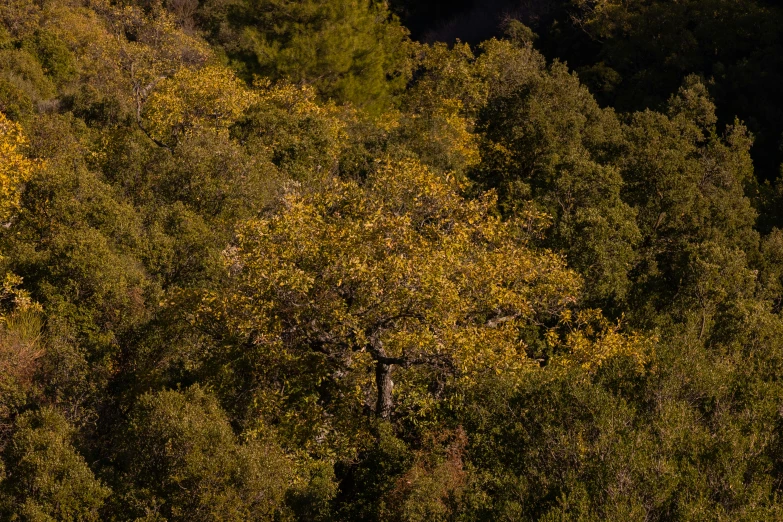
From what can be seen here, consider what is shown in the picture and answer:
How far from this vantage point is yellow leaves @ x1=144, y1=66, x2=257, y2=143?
5072 cm

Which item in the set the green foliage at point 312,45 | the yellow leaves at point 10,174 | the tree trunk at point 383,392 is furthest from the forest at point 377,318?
the green foliage at point 312,45

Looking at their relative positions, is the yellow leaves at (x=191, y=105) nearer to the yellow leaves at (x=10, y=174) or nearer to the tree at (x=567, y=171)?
the tree at (x=567, y=171)

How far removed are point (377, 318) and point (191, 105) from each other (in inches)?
1232

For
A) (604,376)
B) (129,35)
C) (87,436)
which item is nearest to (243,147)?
(87,436)

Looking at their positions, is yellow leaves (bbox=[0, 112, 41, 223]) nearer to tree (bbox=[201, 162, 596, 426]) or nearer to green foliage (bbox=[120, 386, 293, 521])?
tree (bbox=[201, 162, 596, 426])

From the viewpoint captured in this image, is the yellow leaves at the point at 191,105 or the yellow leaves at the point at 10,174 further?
the yellow leaves at the point at 191,105

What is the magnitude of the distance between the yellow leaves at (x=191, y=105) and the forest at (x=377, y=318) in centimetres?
24

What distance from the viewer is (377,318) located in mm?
25234

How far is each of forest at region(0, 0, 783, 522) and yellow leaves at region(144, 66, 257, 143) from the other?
236 mm

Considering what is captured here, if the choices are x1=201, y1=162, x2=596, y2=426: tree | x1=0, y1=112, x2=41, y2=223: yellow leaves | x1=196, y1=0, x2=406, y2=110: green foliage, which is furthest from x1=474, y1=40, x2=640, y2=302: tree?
x1=0, y1=112, x2=41, y2=223: yellow leaves

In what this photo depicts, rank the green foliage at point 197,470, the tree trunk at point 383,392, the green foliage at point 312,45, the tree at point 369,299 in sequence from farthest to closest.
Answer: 1. the green foliage at point 312,45
2. the tree trunk at point 383,392
3. the tree at point 369,299
4. the green foliage at point 197,470

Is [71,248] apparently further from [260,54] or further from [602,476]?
[260,54]

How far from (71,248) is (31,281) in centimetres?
210

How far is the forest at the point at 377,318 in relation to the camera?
2195 centimetres
